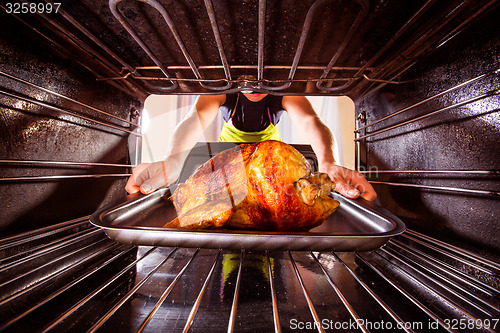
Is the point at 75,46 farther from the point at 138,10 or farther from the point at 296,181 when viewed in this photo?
the point at 296,181

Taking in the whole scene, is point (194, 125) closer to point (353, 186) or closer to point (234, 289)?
point (353, 186)

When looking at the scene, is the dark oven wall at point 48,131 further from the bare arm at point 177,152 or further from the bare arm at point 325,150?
the bare arm at point 325,150

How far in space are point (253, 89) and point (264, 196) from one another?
1.60 ft

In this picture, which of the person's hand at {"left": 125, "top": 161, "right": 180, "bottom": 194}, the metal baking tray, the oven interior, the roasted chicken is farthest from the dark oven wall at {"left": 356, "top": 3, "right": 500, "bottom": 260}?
the person's hand at {"left": 125, "top": 161, "right": 180, "bottom": 194}

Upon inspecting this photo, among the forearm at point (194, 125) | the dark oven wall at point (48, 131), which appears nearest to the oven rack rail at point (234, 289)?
the dark oven wall at point (48, 131)

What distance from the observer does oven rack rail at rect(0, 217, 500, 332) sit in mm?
476

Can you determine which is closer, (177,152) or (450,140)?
(450,140)

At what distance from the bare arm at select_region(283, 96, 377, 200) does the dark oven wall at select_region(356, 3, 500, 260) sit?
0.17m

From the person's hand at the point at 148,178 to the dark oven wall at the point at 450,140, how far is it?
42.2 inches

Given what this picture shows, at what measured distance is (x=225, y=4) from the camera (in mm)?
618
